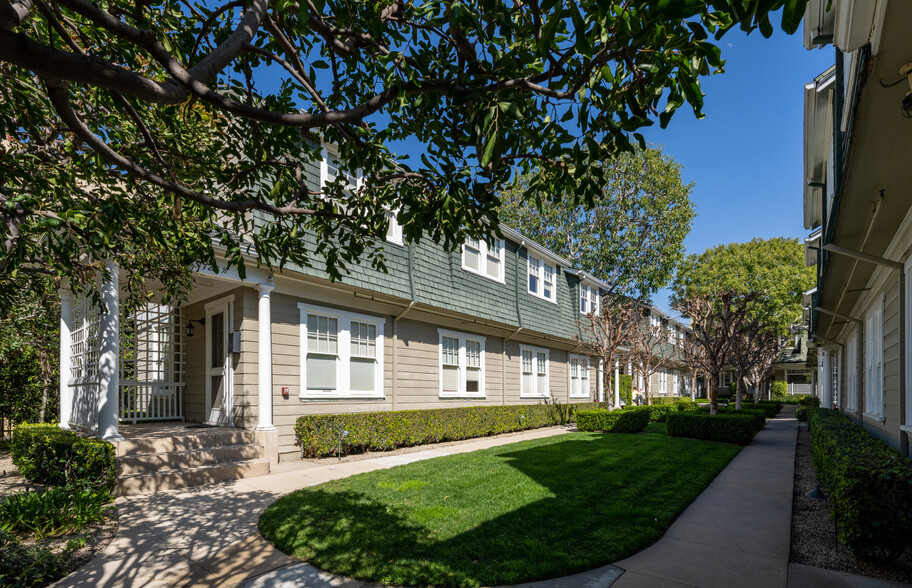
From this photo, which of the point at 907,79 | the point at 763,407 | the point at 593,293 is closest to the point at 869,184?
the point at 907,79

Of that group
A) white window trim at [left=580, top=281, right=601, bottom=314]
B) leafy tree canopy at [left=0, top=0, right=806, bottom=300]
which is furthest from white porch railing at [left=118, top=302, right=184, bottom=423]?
white window trim at [left=580, top=281, right=601, bottom=314]

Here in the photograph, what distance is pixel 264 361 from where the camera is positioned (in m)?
9.37

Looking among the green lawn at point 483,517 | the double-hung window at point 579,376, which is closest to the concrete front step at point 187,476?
the green lawn at point 483,517

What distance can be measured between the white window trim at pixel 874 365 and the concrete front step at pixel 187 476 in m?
9.53

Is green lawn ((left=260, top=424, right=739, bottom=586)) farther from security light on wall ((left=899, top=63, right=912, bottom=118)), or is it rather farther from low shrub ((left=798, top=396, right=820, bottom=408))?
low shrub ((left=798, top=396, right=820, bottom=408))

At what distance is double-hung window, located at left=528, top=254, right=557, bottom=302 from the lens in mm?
18750

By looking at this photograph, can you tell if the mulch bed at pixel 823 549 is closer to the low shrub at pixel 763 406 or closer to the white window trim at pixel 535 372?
the white window trim at pixel 535 372

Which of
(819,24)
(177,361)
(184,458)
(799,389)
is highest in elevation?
(819,24)

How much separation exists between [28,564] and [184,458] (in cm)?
385

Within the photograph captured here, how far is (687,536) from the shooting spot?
17.4ft

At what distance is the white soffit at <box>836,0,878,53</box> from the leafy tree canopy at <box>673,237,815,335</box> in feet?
97.1

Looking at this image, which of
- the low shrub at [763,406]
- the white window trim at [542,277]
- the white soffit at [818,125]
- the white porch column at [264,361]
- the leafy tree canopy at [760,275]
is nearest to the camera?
the white soffit at [818,125]

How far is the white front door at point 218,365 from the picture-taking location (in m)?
9.88

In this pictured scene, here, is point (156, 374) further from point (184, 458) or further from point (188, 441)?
point (184, 458)
